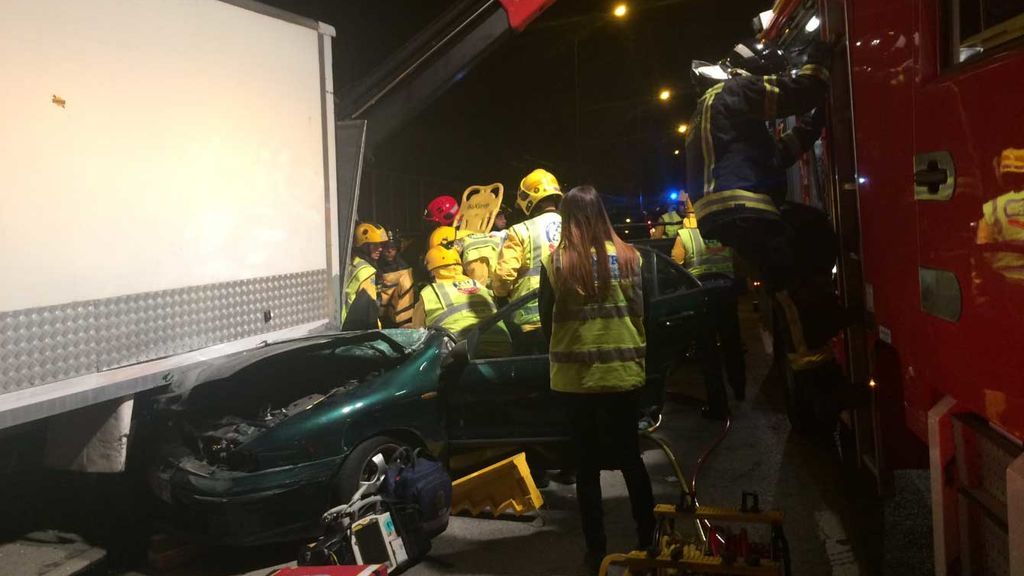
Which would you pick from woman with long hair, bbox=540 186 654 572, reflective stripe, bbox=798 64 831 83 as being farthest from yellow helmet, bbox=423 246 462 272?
reflective stripe, bbox=798 64 831 83

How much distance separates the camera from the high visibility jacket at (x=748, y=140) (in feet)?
10.1

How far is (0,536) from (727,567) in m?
4.54

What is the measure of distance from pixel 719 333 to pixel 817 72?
3.28m

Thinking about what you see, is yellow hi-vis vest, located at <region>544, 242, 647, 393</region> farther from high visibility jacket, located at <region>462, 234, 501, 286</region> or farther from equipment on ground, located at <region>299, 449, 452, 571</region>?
high visibility jacket, located at <region>462, 234, 501, 286</region>

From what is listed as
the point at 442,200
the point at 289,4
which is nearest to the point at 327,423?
the point at 442,200

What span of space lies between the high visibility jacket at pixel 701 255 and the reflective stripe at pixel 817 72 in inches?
146

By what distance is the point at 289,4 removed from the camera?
27.3ft

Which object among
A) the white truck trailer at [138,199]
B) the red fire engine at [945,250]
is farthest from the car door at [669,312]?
the white truck trailer at [138,199]

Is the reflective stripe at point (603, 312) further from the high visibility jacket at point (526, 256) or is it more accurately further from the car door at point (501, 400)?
the high visibility jacket at point (526, 256)

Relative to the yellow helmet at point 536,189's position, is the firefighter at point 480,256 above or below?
below

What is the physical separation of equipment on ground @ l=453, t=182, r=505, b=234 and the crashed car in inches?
96.0

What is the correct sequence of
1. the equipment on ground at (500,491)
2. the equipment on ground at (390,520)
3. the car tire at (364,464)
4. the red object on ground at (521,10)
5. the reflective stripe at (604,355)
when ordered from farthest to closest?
the red object on ground at (521,10) < the equipment on ground at (500,491) < the car tire at (364,464) < the equipment on ground at (390,520) < the reflective stripe at (604,355)

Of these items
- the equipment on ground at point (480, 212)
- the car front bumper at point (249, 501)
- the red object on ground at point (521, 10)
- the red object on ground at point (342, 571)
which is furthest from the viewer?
the equipment on ground at point (480, 212)

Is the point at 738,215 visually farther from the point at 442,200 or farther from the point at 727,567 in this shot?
the point at 442,200
